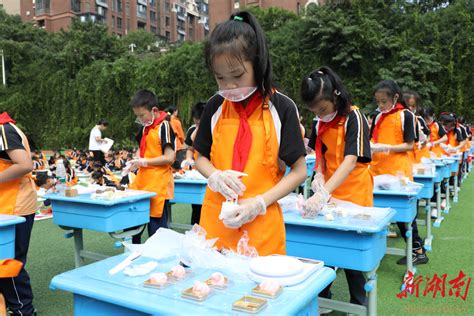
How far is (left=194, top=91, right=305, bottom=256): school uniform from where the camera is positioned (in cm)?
145

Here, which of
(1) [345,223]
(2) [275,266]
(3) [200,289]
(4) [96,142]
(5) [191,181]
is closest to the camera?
(3) [200,289]

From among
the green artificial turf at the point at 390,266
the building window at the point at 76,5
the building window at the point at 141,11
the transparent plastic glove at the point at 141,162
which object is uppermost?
the building window at the point at 141,11

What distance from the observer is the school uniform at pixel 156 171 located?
3.55 metres

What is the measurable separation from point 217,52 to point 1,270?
1196 millimetres

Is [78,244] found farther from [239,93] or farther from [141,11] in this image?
[141,11]

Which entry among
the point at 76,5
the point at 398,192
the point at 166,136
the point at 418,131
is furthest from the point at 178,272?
A: the point at 76,5

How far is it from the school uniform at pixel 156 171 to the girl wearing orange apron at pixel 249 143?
2.06 m

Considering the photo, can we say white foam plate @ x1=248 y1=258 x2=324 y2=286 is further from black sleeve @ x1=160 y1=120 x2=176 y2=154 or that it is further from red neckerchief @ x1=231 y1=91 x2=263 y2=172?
black sleeve @ x1=160 y1=120 x2=176 y2=154

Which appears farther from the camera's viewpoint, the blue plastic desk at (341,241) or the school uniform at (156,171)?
the school uniform at (156,171)

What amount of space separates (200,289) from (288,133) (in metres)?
0.66

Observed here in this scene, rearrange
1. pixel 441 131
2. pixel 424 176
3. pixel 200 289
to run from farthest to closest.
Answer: pixel 441 131
pixel 424 176
pixel 200 289

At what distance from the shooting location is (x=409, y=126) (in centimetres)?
345

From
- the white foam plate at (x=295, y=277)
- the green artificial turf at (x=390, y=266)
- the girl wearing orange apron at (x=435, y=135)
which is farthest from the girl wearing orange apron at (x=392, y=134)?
the girl wearing orange apron at (x=435, y=135)

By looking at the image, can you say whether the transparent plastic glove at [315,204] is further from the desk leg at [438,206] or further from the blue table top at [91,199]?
the desk leg at [438,206]
